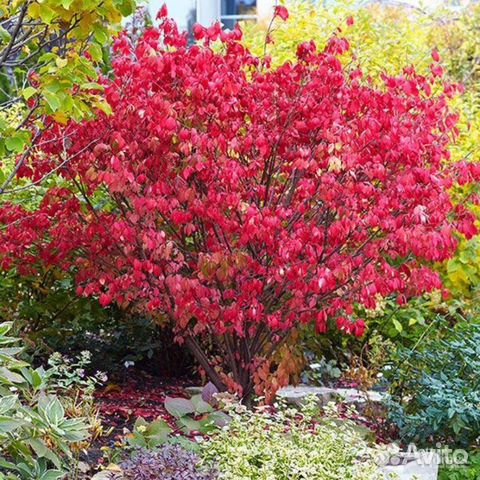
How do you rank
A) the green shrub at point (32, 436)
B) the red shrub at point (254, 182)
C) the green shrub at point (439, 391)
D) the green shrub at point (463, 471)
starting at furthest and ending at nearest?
the red shrub at point (254, 182) < the green shrub at point (439, 391) < the green shrub at point (463, 471) < the green shrub at point (32, 436)

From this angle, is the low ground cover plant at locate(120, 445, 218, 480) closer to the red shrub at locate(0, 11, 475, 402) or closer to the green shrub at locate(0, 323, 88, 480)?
the green shrub at locate(0, 323, 88, 480)

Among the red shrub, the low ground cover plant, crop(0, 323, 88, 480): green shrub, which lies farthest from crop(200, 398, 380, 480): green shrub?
the red shrub

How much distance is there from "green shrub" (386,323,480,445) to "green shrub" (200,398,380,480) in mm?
731

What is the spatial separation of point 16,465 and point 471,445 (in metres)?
2.59

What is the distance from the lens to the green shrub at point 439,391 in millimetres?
5293

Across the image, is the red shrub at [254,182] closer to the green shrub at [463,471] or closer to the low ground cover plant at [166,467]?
the green shrub at [463,471]

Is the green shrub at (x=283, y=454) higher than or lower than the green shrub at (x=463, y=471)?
higher

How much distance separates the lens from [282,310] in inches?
234

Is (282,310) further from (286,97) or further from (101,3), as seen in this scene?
(101,3)

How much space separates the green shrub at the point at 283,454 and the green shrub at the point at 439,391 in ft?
2.40

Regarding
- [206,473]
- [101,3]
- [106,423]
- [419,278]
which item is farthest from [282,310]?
[101,3]

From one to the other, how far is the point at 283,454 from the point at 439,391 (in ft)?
4.54

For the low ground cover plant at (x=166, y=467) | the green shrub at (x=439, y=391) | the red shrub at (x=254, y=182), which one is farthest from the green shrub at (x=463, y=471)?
the low ground cover plant at (x=166, y=467)

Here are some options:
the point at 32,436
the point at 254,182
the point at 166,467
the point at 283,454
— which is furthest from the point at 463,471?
the point at 32,436
